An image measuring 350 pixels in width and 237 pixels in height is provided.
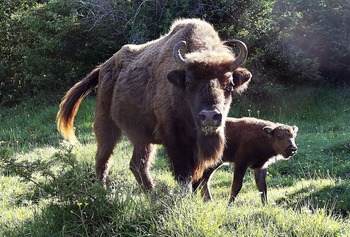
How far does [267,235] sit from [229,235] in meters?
0.33

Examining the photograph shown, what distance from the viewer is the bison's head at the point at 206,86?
18.4 ft

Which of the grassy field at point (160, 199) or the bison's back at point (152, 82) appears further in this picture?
the bison's back at point (152, 82)

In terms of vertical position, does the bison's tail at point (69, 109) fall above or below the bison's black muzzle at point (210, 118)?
below

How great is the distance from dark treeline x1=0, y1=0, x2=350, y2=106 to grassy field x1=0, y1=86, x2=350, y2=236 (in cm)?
323

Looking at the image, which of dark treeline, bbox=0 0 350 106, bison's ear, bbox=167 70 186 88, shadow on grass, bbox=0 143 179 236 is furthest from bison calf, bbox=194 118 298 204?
dark treeline, bbox=0 0 350 106

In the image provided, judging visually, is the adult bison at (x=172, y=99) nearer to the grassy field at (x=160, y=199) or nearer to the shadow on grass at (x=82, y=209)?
the grassy field at (x=160, y=199)

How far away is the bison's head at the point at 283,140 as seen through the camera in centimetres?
832

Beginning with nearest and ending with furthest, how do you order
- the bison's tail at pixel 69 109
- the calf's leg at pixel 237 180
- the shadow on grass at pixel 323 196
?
the shadow on grass at pixel 323 196 → the calf's leg at pixel 237 180 → the bison's tail at pixel 69 109

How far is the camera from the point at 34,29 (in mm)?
16531

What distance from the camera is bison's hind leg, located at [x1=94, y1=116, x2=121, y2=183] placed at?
25.1ft

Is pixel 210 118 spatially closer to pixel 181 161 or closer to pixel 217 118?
pixel 217 118

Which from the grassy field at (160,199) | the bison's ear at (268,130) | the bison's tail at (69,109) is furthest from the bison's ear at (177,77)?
the bison's ear at (268,130)

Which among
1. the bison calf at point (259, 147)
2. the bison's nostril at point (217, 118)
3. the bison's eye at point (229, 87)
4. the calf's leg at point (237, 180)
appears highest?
the bison's eye at point (229, 87)

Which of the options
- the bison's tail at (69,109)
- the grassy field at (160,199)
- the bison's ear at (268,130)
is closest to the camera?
the grassy field at (160,199)
